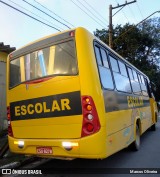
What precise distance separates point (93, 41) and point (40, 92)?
4.98ft

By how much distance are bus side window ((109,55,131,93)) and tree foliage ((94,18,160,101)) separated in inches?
816

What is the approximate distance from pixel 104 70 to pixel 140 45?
29.7m

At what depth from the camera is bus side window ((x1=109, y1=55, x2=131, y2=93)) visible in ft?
22.9

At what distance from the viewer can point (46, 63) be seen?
19.7ft

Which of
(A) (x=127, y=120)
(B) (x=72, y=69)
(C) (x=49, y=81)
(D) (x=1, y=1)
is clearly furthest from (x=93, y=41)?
(D) (x=1, y=1)

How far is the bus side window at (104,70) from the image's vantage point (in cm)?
589

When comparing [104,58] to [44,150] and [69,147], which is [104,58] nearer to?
[69,147]

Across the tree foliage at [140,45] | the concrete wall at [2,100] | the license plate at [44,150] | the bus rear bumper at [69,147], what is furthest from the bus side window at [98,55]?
the tree foliage at [140,45]

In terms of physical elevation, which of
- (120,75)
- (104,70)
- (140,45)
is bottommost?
(104,70)

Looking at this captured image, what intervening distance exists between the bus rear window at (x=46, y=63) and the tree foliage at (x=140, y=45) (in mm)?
22850

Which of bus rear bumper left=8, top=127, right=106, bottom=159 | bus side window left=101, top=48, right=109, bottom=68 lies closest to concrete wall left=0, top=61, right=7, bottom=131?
bus rear bumper left=8, top=127, right=106, bottom=159

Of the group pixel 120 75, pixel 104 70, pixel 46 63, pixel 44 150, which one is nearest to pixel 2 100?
pixel 120 75

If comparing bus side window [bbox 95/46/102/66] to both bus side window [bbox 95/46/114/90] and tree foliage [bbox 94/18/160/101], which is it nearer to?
bus side window [bbox 95/46/114/90]

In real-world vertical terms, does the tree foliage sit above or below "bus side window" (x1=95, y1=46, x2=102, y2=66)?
above
